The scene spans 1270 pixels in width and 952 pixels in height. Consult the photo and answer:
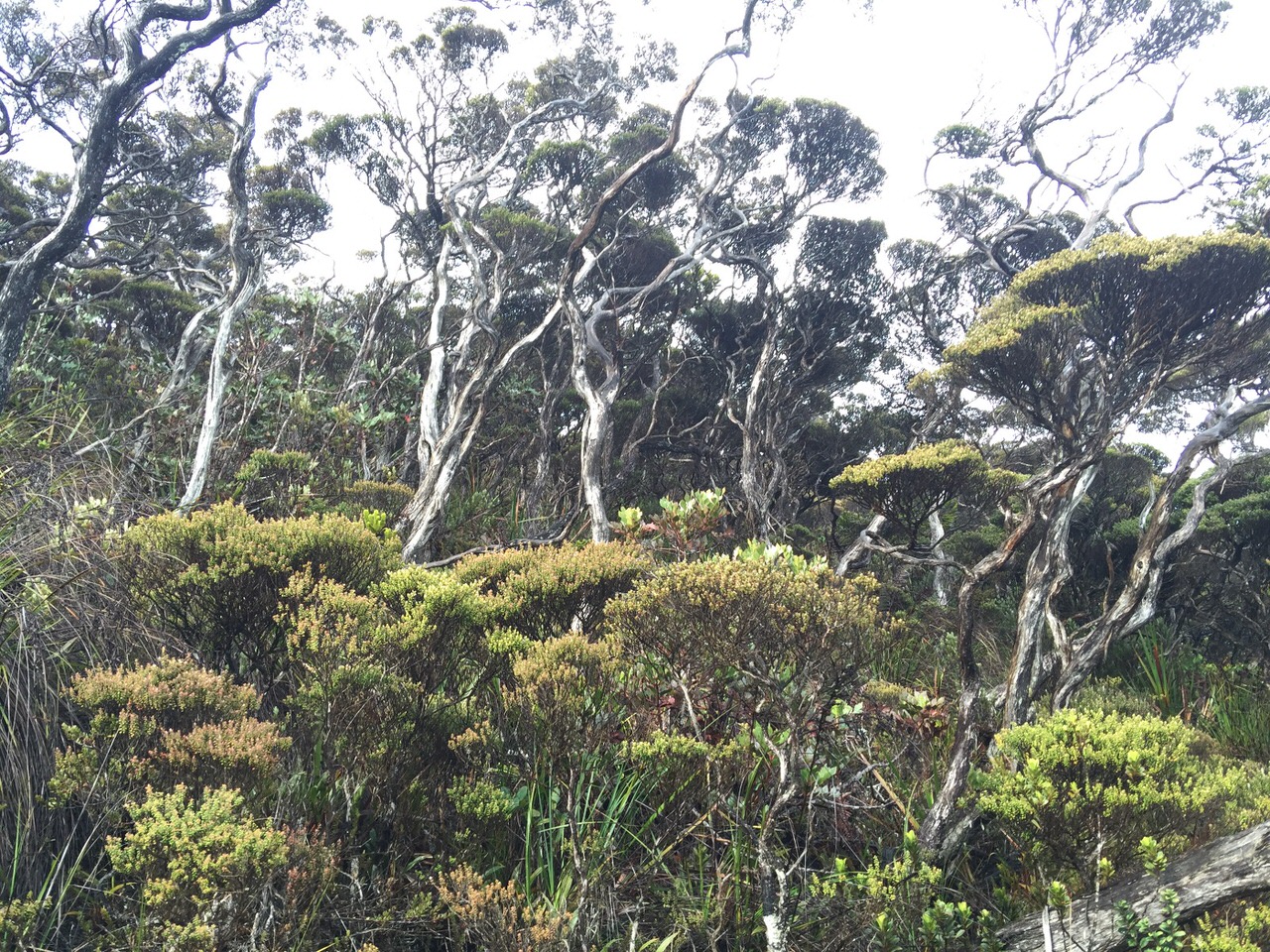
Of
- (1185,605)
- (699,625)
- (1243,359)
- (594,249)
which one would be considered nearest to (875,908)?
(699,625)

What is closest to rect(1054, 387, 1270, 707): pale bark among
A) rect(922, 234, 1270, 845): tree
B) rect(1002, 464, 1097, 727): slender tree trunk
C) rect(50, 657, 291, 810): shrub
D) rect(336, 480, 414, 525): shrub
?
rect(922, 234, 1270, 845): tree

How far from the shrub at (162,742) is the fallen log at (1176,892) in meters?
3.27

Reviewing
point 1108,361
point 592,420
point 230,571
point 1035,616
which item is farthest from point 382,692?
point 1108,361

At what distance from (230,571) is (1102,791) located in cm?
417

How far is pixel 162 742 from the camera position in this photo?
10.2 ft

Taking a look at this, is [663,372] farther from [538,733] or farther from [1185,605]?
[538,733]

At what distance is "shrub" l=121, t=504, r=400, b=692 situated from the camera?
4000mm

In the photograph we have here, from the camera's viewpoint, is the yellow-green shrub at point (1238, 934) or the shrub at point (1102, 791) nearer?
the yellow-green shrub at point (1238, 934)

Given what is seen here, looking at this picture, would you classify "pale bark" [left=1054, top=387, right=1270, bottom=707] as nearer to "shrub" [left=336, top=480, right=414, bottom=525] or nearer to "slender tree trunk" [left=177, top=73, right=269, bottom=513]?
"shrub" [left=336, top=480, right=414, bottom=525]

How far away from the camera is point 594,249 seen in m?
14.5

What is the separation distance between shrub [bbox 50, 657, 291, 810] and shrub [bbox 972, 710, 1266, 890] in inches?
126

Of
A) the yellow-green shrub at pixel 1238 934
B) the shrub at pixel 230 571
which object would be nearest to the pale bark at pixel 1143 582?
the yellow-green shrub at pixel 1238 934

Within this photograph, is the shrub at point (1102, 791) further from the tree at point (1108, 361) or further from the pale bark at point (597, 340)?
the pale bark at point (597, 340)

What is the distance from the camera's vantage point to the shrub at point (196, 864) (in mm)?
2553
